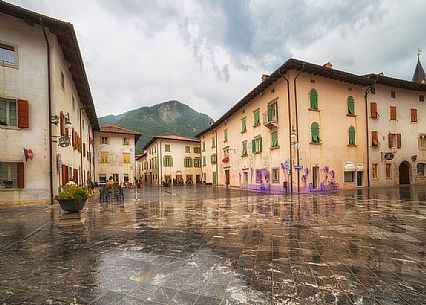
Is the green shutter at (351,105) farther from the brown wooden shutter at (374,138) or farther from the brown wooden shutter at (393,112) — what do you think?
the brown wooden shutter at (393,112)

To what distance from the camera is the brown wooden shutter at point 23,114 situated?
11641mm

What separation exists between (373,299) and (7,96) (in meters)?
15.6

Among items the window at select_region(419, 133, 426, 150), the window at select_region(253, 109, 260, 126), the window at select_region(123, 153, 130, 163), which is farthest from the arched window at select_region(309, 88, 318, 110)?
the window at select_region(123, 153, 130, 163)

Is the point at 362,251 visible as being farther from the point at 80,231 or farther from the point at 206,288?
the point at 80,231

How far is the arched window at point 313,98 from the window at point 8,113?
19.1m

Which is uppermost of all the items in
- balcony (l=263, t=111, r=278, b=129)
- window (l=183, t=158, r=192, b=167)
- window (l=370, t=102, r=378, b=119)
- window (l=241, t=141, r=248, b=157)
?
window (l=370, t=102, r=378, b=119)

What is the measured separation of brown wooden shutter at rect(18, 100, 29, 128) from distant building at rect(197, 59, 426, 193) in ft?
52.5

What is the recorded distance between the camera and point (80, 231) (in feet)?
20.3

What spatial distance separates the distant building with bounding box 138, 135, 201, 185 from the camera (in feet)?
134

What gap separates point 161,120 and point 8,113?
98.0m

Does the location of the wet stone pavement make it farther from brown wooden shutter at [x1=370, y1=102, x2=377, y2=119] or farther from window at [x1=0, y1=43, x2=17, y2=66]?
brown wooden shutter at [x1=370, y1=102, x2=377, y2=119]

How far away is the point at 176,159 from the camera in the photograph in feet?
138

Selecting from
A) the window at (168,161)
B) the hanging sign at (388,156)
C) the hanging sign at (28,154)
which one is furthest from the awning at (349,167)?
the window at (168,161)

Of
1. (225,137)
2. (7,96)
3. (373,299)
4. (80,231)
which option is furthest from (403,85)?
(7,96)
